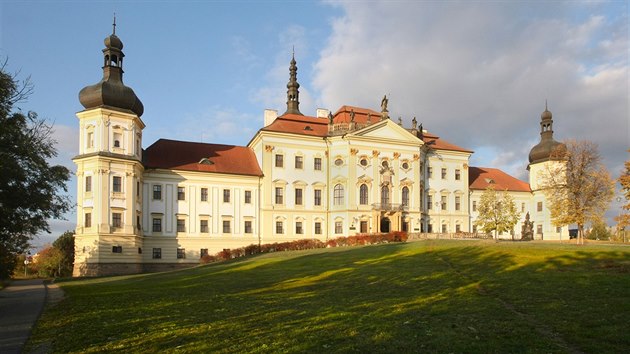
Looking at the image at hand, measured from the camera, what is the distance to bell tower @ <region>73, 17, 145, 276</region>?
43.2 m

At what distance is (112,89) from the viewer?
44.2 metres

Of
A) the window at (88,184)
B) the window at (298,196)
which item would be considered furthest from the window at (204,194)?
the window at (88,184)

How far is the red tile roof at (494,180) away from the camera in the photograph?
217 ft

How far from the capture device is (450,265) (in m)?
23.2

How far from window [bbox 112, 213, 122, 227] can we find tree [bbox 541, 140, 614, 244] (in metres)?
42.3

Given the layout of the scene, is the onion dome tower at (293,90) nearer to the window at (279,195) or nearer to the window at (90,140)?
the window at (279,195)

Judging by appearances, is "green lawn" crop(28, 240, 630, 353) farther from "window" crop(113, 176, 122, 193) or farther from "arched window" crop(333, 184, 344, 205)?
"arched window" crop(333, 184, 344, 205)

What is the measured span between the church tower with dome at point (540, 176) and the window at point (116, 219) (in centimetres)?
5228

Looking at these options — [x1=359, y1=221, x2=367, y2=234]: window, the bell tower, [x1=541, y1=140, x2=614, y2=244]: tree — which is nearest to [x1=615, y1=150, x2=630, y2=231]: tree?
[x1=541, y1=140, x2=614, y2=244]: tree

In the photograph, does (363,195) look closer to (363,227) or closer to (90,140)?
(363,227)

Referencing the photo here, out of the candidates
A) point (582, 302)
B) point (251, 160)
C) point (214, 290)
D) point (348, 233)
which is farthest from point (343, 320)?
point (251, 160)

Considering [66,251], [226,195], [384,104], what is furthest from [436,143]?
[66,251]

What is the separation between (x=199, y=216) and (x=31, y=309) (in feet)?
112

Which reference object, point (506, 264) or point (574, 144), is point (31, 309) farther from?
point (574, 144)
